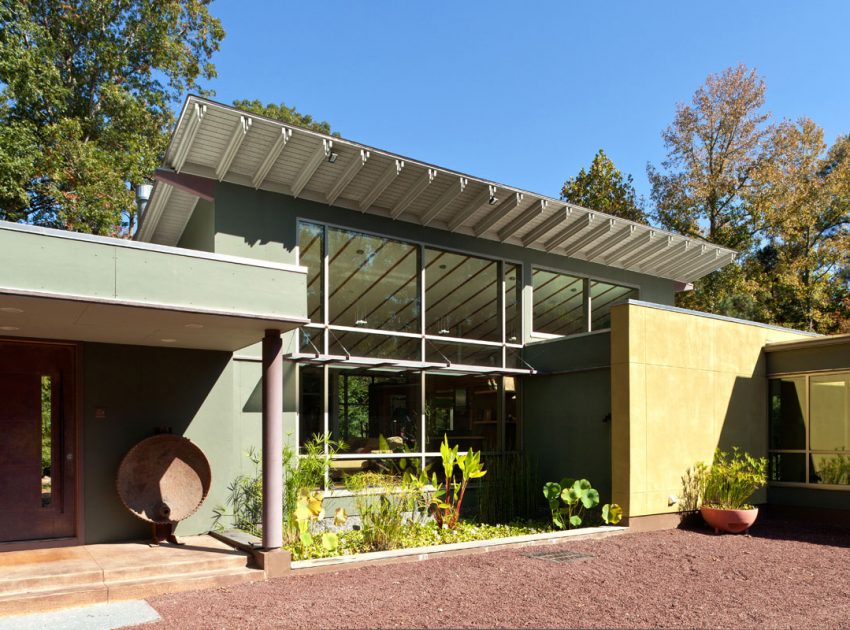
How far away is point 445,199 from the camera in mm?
10305

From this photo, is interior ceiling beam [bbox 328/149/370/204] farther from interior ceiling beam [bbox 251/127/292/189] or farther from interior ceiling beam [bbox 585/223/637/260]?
interior ceiling beam [bbox 585/223/637/260]

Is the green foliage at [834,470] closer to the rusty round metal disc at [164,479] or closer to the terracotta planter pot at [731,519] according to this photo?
the terracotta planter pot at [731,519]

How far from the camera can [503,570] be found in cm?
714

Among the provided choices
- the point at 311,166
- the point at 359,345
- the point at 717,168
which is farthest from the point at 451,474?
the point at 717,168

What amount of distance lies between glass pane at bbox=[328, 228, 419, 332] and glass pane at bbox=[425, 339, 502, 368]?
0.47m

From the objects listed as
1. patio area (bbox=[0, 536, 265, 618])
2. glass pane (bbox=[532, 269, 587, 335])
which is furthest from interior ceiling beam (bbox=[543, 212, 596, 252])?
patio area (bbox=[0, 536, 265, 618])

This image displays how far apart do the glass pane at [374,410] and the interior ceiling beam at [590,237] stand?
4.14m

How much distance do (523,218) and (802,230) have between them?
1504 cm

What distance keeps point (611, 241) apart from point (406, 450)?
5.64m

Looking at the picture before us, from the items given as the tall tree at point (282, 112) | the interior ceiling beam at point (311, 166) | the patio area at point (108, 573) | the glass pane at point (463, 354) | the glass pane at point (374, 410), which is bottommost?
the patio area at point (108, 573)

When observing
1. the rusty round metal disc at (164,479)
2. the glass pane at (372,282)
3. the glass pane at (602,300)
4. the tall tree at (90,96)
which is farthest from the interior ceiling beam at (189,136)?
the tall tree at (90,96)

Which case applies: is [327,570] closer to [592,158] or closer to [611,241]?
[611,241]

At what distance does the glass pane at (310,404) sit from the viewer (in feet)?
30.0

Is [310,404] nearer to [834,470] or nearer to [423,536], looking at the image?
[423,536]
